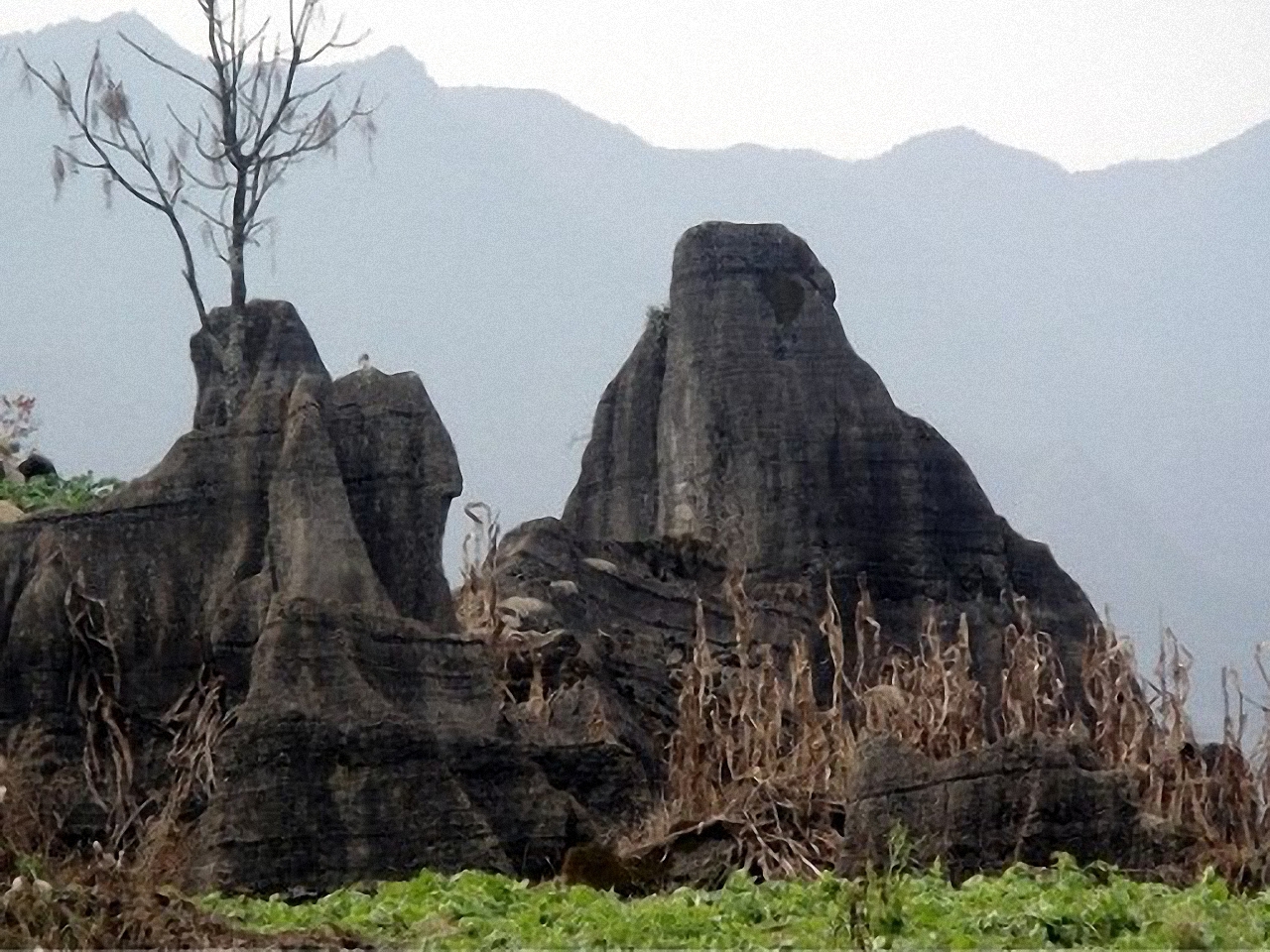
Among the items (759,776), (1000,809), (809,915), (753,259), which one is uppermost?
(753,259)

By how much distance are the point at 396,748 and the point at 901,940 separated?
517cm

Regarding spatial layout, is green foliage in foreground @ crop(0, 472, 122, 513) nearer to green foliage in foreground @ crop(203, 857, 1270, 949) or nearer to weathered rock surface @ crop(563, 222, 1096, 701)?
weathered rock surface @ crop(563, 222, 1096, 701)

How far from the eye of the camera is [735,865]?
44.6 ft

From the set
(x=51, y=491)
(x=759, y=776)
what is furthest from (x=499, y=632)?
(x=51, y=491)

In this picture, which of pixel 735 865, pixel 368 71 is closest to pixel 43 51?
pixel 368 71

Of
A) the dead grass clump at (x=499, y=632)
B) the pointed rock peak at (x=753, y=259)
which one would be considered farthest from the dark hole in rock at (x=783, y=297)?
the dead grass clump at (x=499, y=632)

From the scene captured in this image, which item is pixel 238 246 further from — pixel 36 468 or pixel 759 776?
pixel 759 776

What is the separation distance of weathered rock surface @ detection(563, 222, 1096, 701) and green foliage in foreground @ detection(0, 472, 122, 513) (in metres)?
6.34

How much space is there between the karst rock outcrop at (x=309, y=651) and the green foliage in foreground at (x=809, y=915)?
55.9 inches

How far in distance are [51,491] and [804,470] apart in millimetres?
8894

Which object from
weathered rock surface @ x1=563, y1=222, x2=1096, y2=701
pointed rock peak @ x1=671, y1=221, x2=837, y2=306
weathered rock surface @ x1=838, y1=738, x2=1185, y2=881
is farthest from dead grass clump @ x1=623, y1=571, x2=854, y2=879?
pointed rock peak @ x1=671, y1=221, x2=837, y2=306

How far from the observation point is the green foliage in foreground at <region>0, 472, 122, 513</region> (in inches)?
866

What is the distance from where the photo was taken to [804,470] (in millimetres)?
24766

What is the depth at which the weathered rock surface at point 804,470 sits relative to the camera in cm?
2444
